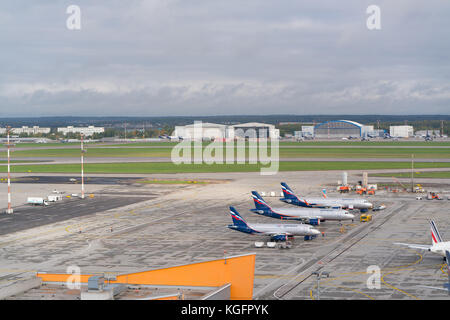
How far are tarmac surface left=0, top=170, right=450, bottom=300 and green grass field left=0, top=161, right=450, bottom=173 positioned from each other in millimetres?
55594

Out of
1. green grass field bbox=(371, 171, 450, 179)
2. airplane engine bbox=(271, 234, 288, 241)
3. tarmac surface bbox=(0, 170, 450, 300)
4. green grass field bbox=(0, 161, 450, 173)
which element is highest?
green grass field bbox=(0, 161, 450, 173)

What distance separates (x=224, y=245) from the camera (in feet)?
226

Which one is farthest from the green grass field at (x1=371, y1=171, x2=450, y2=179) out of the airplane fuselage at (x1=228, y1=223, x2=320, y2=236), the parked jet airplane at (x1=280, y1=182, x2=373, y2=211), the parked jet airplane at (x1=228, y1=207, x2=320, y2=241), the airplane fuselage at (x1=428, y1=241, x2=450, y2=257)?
the airplane fuselage at (x1=428, y1=241, x2=450, y2=257)

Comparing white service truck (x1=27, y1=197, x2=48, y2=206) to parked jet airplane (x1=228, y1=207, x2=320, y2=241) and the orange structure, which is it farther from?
the orange structure

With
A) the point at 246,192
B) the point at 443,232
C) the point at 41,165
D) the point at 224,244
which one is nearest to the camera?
the point at 224,244

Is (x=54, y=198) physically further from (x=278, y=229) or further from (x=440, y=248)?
(x=440, y=248)

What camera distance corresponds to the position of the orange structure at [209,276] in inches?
1061

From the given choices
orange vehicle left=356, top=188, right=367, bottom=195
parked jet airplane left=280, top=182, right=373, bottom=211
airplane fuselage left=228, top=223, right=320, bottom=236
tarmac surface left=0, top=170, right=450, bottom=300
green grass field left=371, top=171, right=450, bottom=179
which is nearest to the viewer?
tarmac surface left=0, top=170, right=450, bottom=300

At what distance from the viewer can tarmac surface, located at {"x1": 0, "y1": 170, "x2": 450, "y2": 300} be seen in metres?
51.5

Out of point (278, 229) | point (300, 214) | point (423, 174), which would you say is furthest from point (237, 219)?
point (423, 174)
